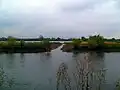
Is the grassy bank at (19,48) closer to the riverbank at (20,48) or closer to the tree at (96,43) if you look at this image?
the riverbank at (20,48)

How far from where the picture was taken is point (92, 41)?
3666 inches

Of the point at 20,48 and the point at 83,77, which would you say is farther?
the point at 20,48

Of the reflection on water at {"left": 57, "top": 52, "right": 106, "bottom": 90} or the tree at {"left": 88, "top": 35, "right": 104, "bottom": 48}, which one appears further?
the tree at {"left": 88, "top": 35, "right": 104, "bottom": 48}

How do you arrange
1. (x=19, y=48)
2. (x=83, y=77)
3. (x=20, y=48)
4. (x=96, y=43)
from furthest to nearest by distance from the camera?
(x=96, y=43), (x=19, y=48), (x=20, y=48), (x=83, y=77)

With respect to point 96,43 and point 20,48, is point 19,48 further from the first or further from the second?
point 96,43

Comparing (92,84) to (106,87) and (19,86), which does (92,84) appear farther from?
(19,86)

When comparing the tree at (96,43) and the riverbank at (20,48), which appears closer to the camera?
the riverbank at (20,48)

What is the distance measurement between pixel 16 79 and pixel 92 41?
65.3m

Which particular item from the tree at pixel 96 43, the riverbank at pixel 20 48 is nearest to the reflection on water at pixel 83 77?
the riverbank at pixel 20 48

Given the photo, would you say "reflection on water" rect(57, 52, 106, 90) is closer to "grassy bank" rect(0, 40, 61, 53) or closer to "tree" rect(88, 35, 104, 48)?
"grassy bank" rect(0, 40, 61, 53)

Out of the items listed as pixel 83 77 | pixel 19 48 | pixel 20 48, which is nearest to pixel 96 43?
pixel 20 48

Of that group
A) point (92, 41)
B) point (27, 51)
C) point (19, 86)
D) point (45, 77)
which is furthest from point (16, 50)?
point (19, 86)

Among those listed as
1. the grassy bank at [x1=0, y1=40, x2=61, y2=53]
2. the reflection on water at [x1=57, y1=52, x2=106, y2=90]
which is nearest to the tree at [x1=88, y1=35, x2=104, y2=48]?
the grassy bank at [x1=0, y1=40, x2=61, y2=53]

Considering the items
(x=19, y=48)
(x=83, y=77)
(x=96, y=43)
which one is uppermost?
(x=96, y=43)
